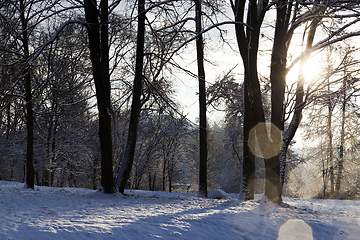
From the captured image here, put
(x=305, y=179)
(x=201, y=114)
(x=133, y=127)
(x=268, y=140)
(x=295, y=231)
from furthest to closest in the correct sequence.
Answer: (x=305, y=179), (x=201, y=114), (x=133, y=127), (x=268, y=140), (x=295, y=231)

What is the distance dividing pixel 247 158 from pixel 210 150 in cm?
2484

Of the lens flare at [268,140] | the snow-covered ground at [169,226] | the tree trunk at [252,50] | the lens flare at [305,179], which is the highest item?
the tree trunk at [252,50]

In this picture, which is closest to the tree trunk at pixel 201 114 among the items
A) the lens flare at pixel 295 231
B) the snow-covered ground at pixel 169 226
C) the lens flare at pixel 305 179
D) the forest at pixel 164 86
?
the forest at pixel 164 86

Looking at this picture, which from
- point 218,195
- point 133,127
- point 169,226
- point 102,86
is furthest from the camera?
point 218,195

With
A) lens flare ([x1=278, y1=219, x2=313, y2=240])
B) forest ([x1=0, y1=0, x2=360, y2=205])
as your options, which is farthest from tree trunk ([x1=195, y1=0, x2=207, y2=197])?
lens flare ([x1=278, y1=219, x2=313, y2=240])

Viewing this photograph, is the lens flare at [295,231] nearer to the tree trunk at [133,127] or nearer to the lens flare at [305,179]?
the tree trunk at [133,127]

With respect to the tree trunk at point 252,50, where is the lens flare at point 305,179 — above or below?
below

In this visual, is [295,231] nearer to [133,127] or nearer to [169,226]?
[169,226]

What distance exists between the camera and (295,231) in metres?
5.54

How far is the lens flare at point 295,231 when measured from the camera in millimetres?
5268

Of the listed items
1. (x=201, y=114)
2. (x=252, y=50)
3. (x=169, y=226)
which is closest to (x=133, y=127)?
(x=201, y=114)

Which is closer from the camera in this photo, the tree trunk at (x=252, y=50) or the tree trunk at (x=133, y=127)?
the tree trunk at (x=252, y=50)

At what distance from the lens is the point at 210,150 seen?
34094mm

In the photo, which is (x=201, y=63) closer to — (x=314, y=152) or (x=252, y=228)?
(x=252, y=228)
